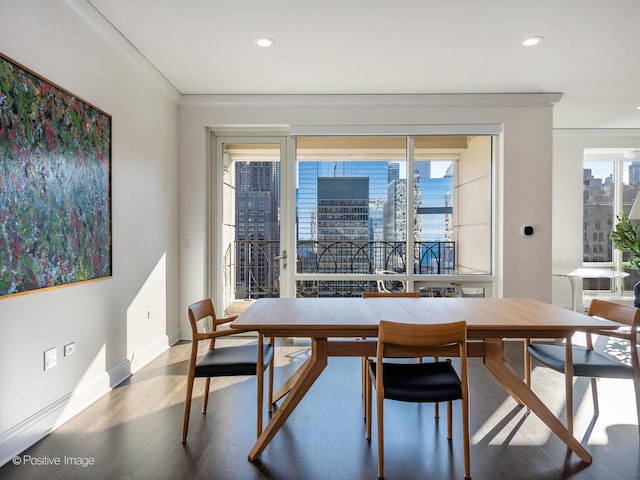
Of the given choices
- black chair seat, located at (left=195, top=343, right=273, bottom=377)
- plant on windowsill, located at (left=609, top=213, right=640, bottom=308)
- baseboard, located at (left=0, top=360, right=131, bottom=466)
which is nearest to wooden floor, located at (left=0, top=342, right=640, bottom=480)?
baseboard, located at (left=0, top=360, right=131, bottom=466)

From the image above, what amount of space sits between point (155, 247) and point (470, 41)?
3.36m

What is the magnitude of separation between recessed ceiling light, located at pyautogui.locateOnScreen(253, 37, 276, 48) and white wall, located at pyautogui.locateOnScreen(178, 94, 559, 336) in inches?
46.8

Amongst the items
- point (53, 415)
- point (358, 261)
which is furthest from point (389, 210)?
point (53, 415)

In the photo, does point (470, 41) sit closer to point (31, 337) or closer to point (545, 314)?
point (545, 314)

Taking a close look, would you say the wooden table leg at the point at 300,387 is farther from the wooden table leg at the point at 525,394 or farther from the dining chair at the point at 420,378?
the wooden table leg at the point at 525,394

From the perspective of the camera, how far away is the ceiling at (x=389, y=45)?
9.08 feet

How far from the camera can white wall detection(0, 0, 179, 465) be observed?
2.18 meters

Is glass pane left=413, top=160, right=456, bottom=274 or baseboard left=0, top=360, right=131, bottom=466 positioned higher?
glass pane left=413, top=160, right=456, bottom=274

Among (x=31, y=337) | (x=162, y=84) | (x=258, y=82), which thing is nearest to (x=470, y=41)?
(x=258, y=82)

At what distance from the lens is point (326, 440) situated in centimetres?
231

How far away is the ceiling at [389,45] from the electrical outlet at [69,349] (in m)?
2.30

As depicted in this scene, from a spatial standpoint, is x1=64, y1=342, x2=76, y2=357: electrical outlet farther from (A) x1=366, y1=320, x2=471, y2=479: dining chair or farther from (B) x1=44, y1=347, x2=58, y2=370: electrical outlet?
(A) x1=366, y1=320, x2=471, y2=479: dining chair

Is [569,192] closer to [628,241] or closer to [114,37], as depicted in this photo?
[628,241]

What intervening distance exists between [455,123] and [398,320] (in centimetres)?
309
